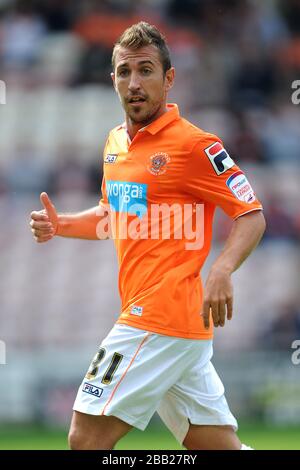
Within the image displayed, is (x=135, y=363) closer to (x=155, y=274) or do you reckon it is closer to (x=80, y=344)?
(x=155, y=274)

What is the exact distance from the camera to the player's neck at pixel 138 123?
237 inches

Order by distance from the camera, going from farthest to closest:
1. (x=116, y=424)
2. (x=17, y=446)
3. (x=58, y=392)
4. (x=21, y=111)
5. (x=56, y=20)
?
(x=56, y=20), (x=21, y=111), (x=58, y=392), (x=17, y=446), (x=116, y=424)

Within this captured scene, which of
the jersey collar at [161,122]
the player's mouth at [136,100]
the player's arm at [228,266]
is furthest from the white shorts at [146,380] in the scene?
the player's mouth at [136,100]

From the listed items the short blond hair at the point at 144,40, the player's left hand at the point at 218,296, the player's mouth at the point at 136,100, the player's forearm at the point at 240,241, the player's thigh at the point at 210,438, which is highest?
the short blond hair at the point at 144,40

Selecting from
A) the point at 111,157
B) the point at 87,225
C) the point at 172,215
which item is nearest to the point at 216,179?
the point at 172,215

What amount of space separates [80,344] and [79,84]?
15.4 ft

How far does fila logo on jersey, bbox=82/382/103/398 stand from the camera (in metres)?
5.67

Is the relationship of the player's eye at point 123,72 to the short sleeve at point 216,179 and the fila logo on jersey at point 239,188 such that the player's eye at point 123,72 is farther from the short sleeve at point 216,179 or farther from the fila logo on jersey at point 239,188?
the fila logo on jersey at point 239,188

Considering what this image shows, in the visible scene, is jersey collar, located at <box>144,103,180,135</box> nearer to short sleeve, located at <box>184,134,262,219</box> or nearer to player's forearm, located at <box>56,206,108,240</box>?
short sleeve, located at <box>184,134,262,219</box>

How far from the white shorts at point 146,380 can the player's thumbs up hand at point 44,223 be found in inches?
32.5

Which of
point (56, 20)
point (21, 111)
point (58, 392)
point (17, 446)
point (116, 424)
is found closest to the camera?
point (116, 424)

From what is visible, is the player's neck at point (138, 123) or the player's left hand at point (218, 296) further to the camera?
the player's neck at point (138, 123)
